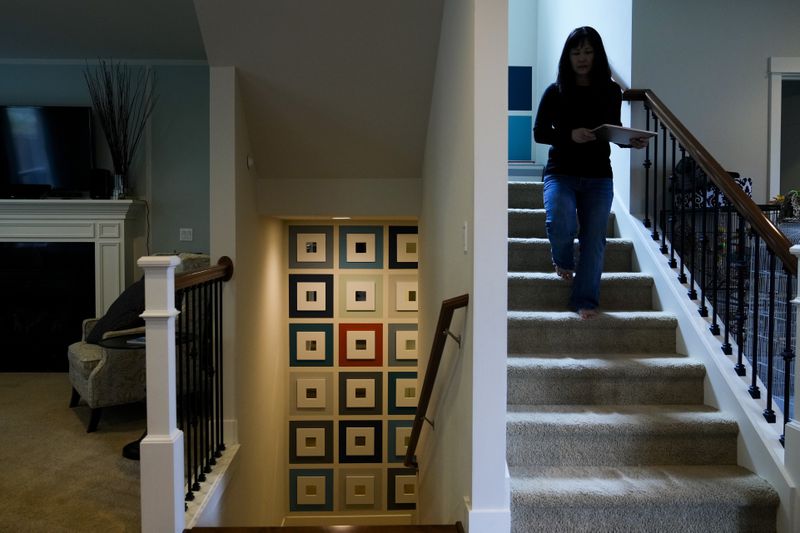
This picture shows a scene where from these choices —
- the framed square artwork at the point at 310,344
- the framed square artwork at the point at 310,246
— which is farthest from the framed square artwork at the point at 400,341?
the framed square artwork at the point at 310,246

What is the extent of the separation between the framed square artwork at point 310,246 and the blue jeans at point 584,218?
7.86 ft

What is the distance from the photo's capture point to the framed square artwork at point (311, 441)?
484 cm

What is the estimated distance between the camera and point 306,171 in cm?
374

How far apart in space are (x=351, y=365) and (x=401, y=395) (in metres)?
0.50

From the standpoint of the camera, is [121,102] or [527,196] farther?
[121,102]

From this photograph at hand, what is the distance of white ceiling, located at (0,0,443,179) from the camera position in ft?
9.18

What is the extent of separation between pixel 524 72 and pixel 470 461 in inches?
159

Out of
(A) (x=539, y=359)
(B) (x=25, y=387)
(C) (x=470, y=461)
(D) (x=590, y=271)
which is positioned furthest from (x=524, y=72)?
(B) (x=25, y=387)

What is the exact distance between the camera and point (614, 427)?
234cm

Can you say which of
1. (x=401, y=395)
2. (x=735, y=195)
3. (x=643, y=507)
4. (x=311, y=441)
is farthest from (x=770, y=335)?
(x=311, y=441)

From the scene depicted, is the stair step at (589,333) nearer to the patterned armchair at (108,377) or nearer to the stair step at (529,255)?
the stair step at (529,255)

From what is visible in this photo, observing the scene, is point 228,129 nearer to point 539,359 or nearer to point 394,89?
point 394,89

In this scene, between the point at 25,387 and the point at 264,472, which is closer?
the point at 264,472

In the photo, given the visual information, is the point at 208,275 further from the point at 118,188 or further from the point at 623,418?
the point at 118,188
